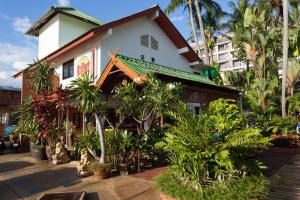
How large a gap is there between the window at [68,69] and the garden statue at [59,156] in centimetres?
509

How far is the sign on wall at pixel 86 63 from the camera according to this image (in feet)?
43.4

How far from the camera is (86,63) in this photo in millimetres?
13758

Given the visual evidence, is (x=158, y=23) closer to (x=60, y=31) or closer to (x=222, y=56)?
(x=60, y=31)

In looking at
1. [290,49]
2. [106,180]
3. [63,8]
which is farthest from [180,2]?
[106,180]

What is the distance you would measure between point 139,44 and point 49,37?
7658 millimetres

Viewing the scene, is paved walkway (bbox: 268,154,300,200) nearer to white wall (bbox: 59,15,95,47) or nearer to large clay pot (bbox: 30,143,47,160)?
large clay pot (bbox: 30,143,47,160)

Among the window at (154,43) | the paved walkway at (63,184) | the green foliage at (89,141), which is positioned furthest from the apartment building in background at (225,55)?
the paved walkway at (63,184)

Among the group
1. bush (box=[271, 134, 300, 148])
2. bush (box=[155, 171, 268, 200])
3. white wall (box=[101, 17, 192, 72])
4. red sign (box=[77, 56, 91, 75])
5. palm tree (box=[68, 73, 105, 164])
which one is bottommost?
bush (box=[155, 171, 268, 200])

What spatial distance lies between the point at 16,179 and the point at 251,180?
24.4ft

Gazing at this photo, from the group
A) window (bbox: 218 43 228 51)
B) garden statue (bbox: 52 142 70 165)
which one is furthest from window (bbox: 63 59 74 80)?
window (bbox: 218 43 228 51)

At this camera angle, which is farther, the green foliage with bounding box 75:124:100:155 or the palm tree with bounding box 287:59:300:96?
the palm tree with bounding box 287:59:300:96

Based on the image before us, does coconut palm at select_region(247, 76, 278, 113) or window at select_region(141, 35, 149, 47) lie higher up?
window at select_region(141, 35, 149, 47)

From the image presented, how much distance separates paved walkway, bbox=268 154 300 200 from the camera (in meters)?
6.37

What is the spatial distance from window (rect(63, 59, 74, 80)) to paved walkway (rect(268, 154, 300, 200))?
1145cm
